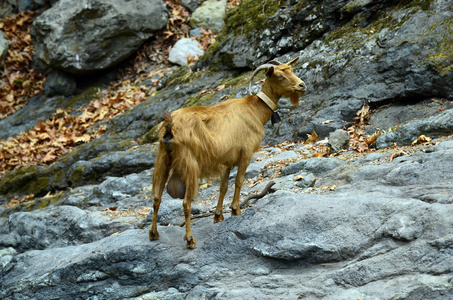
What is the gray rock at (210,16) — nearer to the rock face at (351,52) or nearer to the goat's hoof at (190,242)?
the rock face at (351,52)

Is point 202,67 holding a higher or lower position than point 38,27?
lower

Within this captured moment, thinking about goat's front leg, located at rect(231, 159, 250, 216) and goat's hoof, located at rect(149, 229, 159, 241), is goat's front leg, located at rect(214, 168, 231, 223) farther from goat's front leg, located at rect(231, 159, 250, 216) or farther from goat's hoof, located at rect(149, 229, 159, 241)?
goat's hoof, located at rect(149, 229, 159, 241)

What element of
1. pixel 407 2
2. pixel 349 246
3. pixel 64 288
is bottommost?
pixel 64 288

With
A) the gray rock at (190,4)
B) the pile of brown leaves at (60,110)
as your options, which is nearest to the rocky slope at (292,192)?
the pile of brown leaves at (60,110)

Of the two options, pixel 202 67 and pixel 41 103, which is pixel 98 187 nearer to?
pixel 202 67

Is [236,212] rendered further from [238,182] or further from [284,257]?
[284,257]

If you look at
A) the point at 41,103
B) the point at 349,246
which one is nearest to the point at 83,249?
the point at 349,246

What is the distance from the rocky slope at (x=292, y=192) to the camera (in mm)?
4637

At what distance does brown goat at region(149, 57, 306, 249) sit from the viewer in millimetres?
5098

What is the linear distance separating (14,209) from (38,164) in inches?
96.8

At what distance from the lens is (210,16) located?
17.2m

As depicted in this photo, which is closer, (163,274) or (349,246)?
(349,246)

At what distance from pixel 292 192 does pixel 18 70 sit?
52.1 feet

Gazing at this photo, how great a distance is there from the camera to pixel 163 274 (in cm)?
515
